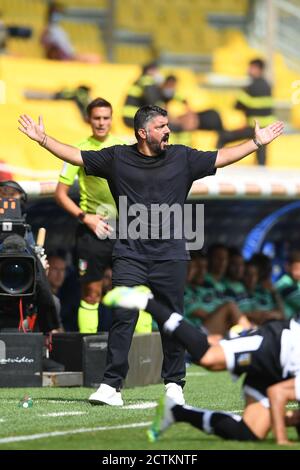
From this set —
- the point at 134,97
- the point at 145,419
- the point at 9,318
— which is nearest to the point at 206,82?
the point at 134,97

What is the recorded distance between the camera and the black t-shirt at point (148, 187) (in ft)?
29.2

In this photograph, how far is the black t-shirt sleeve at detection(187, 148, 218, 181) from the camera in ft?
29.5

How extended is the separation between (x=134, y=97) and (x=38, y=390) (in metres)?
7.50

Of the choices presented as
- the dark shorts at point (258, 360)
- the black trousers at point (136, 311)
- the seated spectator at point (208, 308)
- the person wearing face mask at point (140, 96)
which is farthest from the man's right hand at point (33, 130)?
the person wearing face mask at point (140, 96)

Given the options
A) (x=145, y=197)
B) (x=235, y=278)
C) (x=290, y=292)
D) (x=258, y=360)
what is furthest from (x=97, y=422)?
(x=290, y=292)

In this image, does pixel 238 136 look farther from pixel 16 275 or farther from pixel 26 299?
pixel 16 275

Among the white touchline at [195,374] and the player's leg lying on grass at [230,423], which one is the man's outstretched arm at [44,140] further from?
the white touchline at [195,374]

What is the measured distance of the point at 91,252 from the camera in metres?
10.8

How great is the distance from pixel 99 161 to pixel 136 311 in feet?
3.13

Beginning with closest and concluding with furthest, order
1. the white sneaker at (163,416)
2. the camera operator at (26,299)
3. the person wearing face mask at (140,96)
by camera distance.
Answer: the white sneaker at (163,416) → the camera operator at (26,299) → the person wearing face mask at (140,96)

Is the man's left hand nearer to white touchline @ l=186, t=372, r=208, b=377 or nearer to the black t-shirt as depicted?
the black t-shirt

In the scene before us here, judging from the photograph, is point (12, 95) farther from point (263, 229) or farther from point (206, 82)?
point (206, 82)

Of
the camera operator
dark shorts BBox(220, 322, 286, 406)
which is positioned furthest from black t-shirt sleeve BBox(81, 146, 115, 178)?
dark shorts BBox(220, 322, 286, 406)

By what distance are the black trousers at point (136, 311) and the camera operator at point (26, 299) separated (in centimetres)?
119
